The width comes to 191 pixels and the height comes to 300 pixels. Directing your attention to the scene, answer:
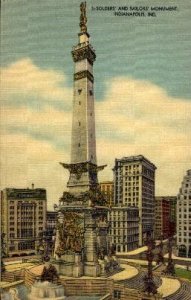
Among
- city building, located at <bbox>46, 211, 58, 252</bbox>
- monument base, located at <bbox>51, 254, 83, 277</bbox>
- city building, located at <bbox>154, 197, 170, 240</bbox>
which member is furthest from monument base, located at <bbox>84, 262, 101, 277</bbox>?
city building, located at <bbox>154, 197, 170, 240</bbox>

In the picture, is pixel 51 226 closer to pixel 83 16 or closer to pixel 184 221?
pixel 184 221

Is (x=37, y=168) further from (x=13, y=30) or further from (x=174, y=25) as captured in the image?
(x=174, y=25)

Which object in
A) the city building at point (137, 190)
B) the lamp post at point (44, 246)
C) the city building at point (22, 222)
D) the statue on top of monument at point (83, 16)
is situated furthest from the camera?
the city building at point (22, 222)

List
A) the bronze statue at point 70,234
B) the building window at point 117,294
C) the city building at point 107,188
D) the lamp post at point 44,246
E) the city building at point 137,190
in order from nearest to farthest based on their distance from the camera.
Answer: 1. the building window at point 117,294
2. the city building at point 137,190
3. the bronze statue at point 70,234
4. the city building at point 107,188
5. the lamp post at point 44,246

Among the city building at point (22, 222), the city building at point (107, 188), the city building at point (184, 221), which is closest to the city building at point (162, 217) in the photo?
the city building at point (184, 221)

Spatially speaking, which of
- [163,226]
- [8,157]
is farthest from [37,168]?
[163,226]

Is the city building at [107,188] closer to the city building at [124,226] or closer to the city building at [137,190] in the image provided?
the city building at [137,190]
